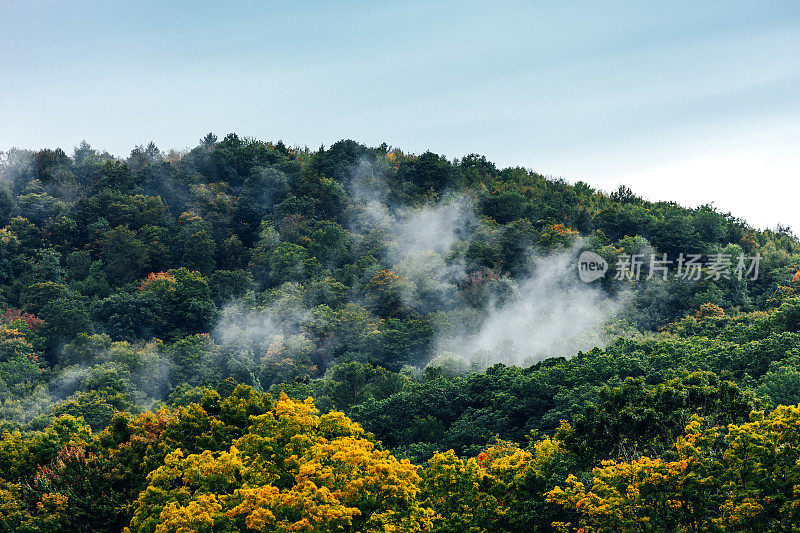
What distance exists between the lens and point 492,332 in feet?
165

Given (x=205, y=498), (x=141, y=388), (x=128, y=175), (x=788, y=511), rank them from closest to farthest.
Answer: (x=788, y=511), (x=205, y=498), (x=141, y=388), (x=128, y=175)

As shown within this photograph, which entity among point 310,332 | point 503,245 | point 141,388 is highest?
point 503,245

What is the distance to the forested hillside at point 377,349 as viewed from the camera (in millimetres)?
19609

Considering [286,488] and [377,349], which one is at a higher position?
[286,488]

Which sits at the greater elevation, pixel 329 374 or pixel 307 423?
pixel 307 423

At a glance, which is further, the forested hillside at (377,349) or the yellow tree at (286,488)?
the forested hillside at (377,349)

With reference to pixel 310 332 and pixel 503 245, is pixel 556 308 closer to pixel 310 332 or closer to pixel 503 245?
pixel 503 245

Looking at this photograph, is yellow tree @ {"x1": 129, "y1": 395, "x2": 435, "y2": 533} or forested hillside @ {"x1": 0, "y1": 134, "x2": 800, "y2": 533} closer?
yellow tree @ {"x1": 129, "y1": 395, "x2": 435, "y2": 533}

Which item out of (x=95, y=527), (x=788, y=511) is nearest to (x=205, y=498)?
(x=95, y=527)

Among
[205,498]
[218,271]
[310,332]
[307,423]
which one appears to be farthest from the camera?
[218,271]

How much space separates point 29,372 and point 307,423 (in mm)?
28344

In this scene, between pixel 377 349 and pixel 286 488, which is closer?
pixel 286 488

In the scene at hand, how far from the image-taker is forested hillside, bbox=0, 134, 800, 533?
1961cm

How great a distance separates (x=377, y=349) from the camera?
49.6m
